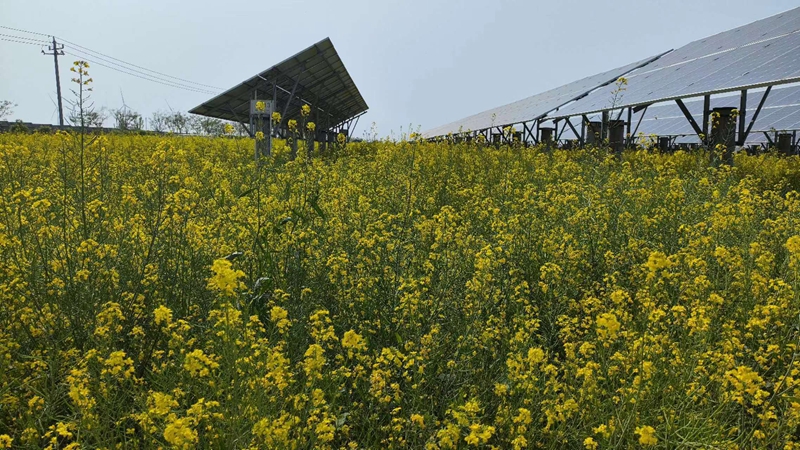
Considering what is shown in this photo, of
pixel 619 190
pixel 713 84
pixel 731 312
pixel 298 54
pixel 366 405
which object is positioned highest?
pixel 298 54

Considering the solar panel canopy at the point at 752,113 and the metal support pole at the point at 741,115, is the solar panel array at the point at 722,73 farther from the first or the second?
the metal support pole at the point at 741,115

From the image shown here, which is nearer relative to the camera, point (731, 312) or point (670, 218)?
point (731, 312)

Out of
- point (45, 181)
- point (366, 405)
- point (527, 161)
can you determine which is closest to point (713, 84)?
point (527, 161)

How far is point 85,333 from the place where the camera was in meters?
2.52

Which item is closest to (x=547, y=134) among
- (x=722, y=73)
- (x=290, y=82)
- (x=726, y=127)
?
(x=722, y=73)

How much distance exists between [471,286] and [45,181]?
5.52 meters

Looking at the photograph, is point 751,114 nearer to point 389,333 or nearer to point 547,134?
point 547,134

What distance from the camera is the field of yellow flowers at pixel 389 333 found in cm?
194

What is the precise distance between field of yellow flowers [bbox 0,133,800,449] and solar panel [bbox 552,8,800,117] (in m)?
6.15

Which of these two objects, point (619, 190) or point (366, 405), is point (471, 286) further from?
point (619, 190)

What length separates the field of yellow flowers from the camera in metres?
1.94

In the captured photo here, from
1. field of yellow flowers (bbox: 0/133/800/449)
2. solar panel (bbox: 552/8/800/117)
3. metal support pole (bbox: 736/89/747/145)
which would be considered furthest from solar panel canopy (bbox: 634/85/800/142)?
field of yellow flowers (bbox: 0/133/800/449)

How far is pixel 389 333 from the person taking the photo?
2834mm

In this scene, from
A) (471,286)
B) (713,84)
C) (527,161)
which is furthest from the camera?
(713,84)
